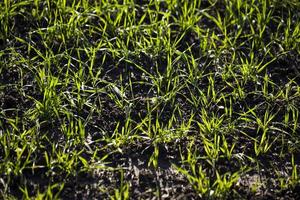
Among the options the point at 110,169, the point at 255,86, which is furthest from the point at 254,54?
the point at 110,169

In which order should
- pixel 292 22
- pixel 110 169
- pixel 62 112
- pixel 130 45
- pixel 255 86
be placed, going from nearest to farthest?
pixel 110 169
pixel 62 112
pixel 255 86
pixel 130 45
pixel 292 22

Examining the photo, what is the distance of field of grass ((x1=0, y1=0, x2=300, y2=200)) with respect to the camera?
305cm

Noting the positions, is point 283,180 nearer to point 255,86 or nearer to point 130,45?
point 255,86

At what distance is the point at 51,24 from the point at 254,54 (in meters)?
1.44

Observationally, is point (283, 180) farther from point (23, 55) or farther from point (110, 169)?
point (23, 55)

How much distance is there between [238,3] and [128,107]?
1.30 m

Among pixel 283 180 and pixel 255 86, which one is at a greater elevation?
pixel 255 86

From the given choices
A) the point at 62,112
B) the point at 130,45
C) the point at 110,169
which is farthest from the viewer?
the point at 130,45

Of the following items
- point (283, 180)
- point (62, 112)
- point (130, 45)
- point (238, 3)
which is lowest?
point (283, 180)

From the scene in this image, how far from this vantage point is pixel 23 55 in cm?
368

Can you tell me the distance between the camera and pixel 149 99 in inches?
137

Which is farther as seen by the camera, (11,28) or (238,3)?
(238,3)

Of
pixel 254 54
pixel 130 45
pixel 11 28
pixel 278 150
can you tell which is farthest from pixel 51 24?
pixel 278 150

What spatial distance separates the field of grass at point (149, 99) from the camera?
3049mm
